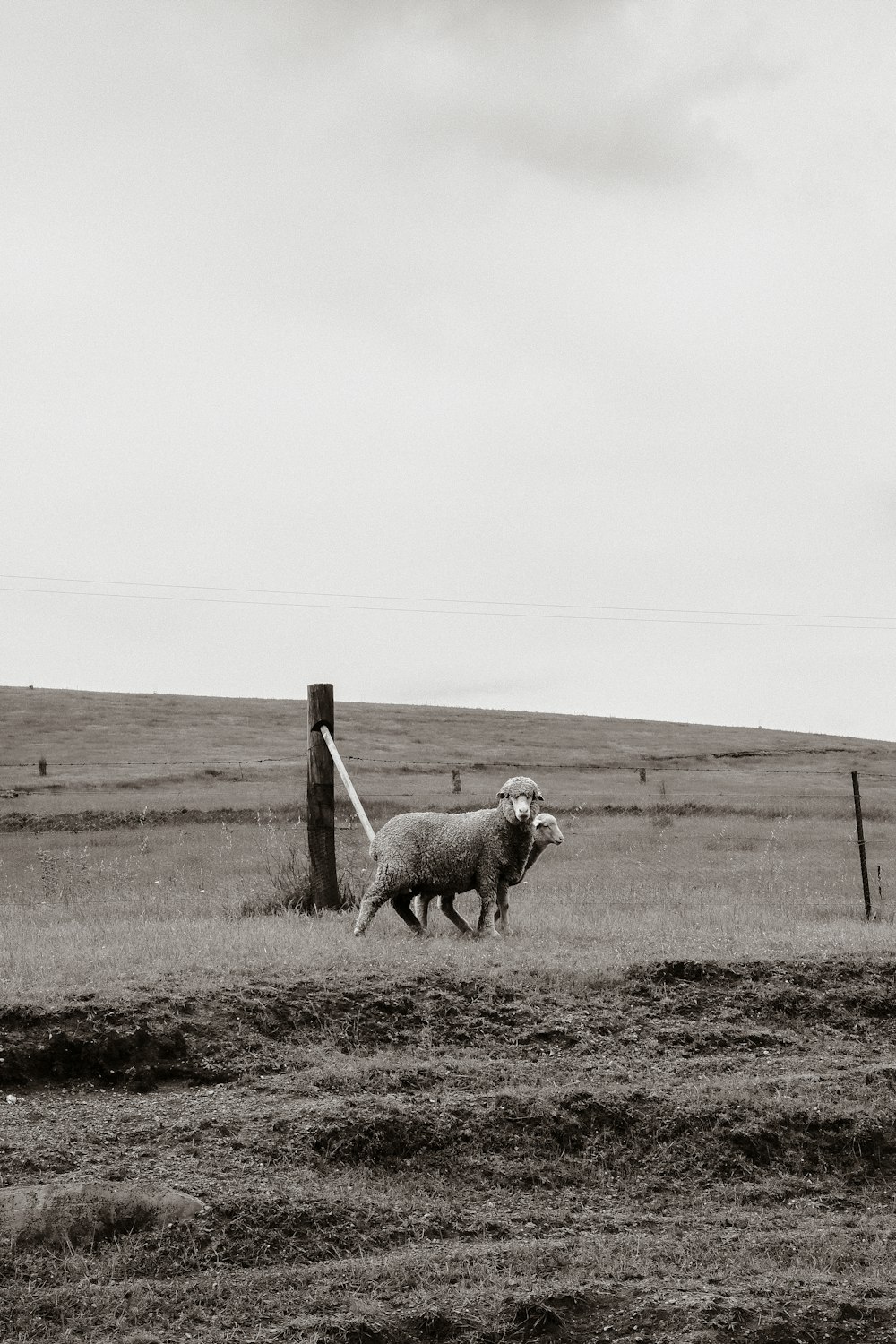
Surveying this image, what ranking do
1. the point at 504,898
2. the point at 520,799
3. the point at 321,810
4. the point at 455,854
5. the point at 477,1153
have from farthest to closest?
the point at 321,810
the point at 504,898
the point at 455,854
the point at 520,799
the point at 477,1153

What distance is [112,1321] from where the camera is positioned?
4840 mm

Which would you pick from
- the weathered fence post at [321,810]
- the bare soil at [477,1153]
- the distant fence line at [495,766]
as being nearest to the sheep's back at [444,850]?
the weathered fence post at [321,810]

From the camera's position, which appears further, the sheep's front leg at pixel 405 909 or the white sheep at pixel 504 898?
the white sheep at pixel 504 898

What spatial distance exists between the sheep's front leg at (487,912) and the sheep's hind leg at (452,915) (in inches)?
6.9

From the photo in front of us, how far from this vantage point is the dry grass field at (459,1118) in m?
5.03

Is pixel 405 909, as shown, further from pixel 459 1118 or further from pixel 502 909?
pixel 459 1118

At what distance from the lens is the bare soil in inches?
196

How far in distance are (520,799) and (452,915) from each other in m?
1.39

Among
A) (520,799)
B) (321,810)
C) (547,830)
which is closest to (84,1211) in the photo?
(520,799)

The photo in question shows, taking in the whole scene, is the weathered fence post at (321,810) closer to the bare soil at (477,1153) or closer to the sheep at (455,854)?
the sheep at (455,854)

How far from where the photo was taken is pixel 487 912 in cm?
1129

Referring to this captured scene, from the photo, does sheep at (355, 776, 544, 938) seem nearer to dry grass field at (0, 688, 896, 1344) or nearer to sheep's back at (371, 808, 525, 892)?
sheep's back at (371, 808, 525, 892)

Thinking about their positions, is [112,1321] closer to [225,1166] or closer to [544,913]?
→ [225,1166]

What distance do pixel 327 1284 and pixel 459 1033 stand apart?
312 centimetres
